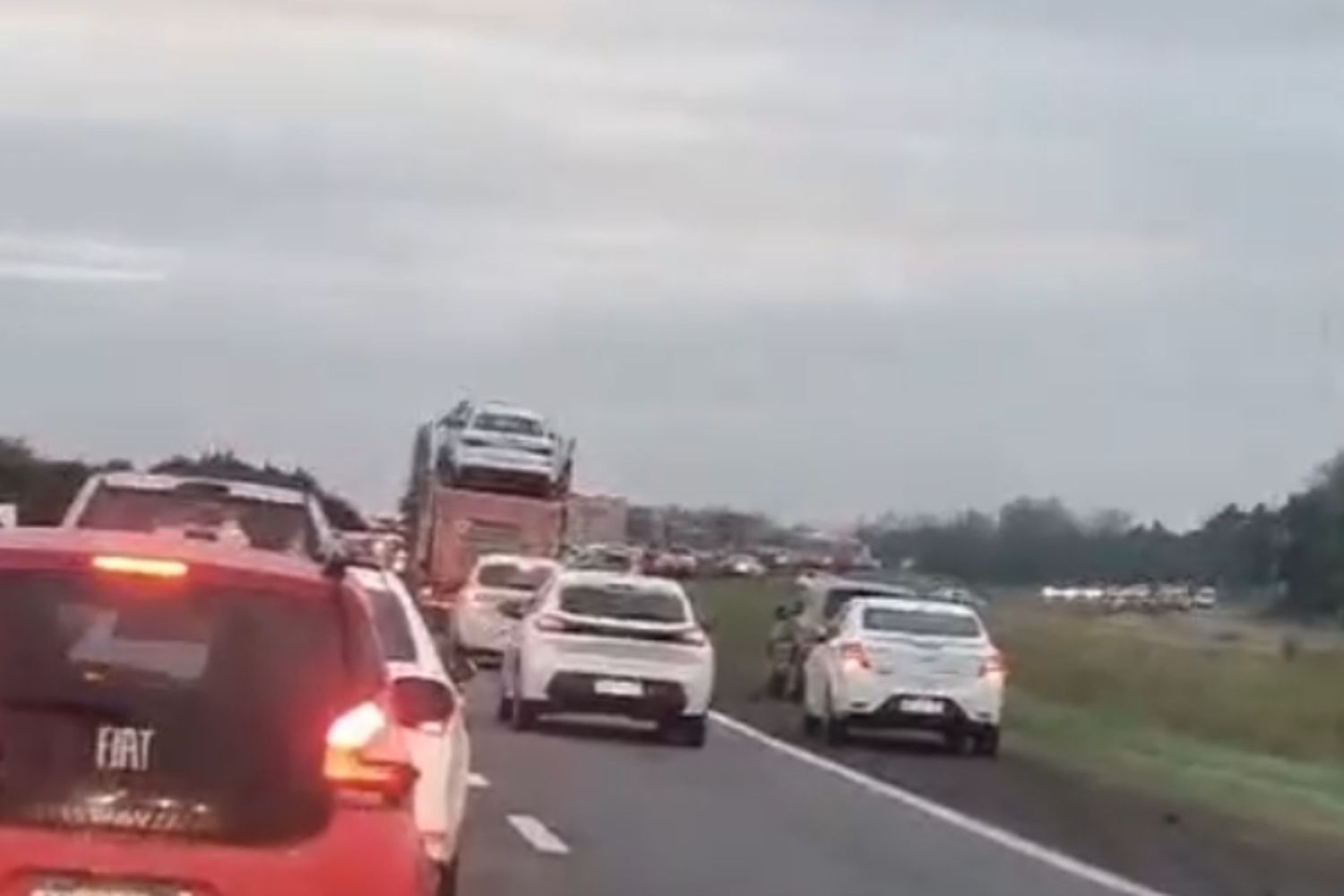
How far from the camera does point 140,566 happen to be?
12125 mm

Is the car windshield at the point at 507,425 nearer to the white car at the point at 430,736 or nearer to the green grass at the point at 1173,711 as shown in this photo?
the green grass at the point at 1173,711

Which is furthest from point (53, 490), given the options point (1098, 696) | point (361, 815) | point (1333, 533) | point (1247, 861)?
point (361, 815)

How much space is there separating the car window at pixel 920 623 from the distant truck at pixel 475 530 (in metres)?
24.9

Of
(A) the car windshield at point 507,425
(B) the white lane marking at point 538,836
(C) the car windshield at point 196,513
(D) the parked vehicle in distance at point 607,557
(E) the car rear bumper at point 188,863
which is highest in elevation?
(A) the car windshield at point 507,425

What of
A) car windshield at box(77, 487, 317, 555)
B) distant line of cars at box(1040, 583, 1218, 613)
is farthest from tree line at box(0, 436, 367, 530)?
distant line of cars at box(1040, 583, 1218, 613)

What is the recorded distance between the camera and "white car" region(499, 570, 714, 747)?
126 feet

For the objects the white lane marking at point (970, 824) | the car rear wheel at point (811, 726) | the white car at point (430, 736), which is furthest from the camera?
the car rear wheel at point (811, 726)

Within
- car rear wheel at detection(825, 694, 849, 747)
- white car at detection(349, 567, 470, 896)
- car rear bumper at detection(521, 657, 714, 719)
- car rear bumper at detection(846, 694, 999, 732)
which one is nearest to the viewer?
white car at detection(349, 567, 470, 896)

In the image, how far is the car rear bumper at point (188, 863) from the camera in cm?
1169

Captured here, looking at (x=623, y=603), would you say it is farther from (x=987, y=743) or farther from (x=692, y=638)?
(x=987, y=743)

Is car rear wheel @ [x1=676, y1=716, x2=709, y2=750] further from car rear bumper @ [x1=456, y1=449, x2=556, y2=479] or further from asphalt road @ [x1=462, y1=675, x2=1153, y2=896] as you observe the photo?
car rear bumper @ [x1=456, y1=449, x2=556, y2=479]

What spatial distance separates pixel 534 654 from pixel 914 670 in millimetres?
4115

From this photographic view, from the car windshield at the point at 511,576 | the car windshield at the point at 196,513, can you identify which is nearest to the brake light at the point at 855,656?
the car windshield at the point at 511,576

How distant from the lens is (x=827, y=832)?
27.9 m
